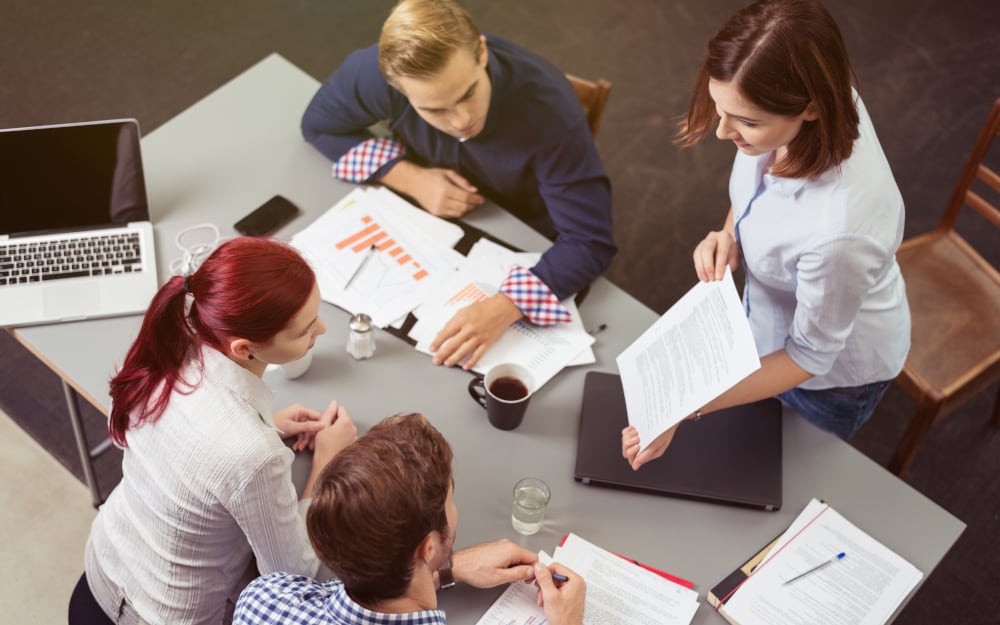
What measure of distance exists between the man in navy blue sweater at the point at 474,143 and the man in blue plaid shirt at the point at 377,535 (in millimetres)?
555

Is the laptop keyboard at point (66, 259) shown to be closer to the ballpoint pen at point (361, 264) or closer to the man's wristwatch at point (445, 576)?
the ballpoint pen at point (361, 264)

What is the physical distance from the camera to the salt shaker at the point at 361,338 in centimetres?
182

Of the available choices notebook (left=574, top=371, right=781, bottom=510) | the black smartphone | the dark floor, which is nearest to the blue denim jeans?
notebook (left=574, top=371, right=781, bottom=510)

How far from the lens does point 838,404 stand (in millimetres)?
1977

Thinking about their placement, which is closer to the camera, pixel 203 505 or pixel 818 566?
pixel 203 505

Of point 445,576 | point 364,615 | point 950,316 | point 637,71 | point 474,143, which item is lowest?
point 637,71

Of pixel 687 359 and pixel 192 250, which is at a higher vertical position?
pixel 687 359

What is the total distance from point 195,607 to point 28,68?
277 centimetres

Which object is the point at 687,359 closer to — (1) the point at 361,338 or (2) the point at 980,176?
(1) the point at 361,338

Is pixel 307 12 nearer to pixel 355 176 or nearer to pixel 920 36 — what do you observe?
pixel 355 176

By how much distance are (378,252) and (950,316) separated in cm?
157

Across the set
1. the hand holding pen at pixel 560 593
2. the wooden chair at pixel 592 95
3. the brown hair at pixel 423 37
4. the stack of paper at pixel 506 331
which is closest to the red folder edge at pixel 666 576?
the hand holding pen at pixel 560 593

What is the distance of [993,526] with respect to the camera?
2717 mm

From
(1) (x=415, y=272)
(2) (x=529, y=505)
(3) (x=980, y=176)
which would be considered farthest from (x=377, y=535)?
(3) (x=980, y=176)
